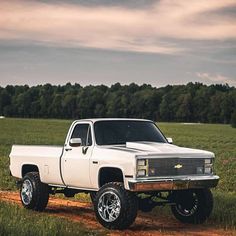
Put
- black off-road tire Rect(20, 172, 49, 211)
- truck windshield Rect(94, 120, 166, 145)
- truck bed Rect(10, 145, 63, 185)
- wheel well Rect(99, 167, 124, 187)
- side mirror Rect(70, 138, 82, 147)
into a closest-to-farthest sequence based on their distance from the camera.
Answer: wheel well Rect(99, 167, 124, 187), side mirror Rect(70, 138, 82, 147), truck windshield Rect(94, 120, 166, 145), truck bed Rect(10, 145, 63, 185), black off-road tire Rect(20, 172, 49, 211)

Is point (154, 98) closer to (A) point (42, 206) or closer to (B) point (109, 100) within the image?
(B) point (109, 100)

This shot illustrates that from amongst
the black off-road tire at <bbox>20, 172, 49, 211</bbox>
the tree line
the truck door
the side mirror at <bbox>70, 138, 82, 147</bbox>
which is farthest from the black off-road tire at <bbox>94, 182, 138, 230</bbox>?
the tree line

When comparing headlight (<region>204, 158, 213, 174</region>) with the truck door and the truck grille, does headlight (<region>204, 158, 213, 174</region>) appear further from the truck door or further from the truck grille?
the truck door

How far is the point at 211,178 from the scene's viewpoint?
11.0m

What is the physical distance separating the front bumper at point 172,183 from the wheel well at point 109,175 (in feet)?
2.30

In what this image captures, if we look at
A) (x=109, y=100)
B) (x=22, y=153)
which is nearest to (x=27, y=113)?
(x=109, y=100)

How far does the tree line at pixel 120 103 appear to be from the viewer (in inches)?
6767

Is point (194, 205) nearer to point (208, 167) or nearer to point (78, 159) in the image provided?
point (208, 167)

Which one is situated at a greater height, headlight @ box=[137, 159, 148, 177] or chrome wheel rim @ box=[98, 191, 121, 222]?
headlight @ box=[137, 159, 148, 177]

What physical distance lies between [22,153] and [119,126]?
274 centimetres

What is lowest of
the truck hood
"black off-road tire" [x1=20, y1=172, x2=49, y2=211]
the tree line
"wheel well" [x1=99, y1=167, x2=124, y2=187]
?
"black off-road tire" [x1=20, y1=172, x2=49, y2=211]

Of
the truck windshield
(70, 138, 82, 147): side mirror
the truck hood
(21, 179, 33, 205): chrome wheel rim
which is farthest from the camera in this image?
(21, 179, 33, 205): chrome wheel rim

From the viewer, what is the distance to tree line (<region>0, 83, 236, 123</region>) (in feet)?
564

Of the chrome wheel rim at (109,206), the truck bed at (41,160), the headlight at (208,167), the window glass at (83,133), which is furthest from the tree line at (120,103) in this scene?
the chrome wheel rim at (109,206)
